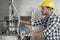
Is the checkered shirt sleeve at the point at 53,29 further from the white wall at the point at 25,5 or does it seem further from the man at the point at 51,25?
the white wall at the point at 25,5

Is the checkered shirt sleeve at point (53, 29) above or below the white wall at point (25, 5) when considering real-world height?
below

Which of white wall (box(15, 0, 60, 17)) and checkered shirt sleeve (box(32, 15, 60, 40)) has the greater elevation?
white wall (box(15, 0, 60, 17))

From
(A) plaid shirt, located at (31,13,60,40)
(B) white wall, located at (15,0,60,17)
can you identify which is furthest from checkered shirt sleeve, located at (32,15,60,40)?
(B) white wall, located at (15,0,60,17)

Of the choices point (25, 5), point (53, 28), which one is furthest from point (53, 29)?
point (25, 5)

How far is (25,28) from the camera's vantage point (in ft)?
9.75

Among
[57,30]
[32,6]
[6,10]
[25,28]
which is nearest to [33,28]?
[25,28]

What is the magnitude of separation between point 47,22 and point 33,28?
2.31ft

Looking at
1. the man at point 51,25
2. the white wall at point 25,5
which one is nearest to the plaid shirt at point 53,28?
the man at point 51,25

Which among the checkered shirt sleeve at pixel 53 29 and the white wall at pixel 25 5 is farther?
the white wall at pixel 25 5

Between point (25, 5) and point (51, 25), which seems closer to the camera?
point (51, 25)

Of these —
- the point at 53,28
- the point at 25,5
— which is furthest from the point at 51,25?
the point at 25,5

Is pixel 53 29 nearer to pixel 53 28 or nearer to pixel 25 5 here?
pixel 53 28

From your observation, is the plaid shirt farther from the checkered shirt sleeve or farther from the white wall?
the white wall

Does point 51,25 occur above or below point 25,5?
below
